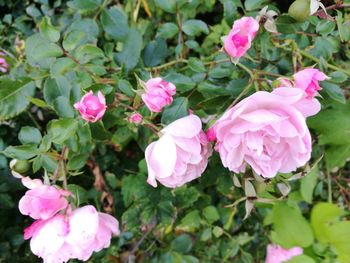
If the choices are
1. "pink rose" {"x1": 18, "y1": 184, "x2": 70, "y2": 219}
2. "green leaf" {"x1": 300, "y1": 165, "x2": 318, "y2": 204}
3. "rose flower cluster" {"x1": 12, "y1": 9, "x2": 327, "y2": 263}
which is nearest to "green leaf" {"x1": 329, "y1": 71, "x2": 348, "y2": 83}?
"rose flower cluster" {"x1": 12, "y1": 9, "x2": 327, "y2": 263}

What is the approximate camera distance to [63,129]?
0.69m

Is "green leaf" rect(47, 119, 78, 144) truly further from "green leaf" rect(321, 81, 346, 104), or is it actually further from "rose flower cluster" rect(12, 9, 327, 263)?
"green leaf" rect(321, 81, 346, 104)

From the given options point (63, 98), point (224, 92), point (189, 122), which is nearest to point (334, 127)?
point (224, 92)

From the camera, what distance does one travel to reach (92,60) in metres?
0.86

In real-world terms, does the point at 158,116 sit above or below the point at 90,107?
below

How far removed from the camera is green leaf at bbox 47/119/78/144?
0.68 m

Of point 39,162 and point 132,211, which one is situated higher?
point 39,162

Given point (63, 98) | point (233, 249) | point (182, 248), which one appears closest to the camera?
point (63, 98)

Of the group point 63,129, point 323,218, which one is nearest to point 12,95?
point 63,129

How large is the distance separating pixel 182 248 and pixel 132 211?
150 mm

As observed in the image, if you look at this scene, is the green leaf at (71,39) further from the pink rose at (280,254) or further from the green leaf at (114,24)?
the pink rose at (280,254)

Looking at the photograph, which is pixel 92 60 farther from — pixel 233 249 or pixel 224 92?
pixel 233 249

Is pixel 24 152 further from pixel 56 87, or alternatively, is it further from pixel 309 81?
pixel 309 81

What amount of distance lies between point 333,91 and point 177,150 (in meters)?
0.30
